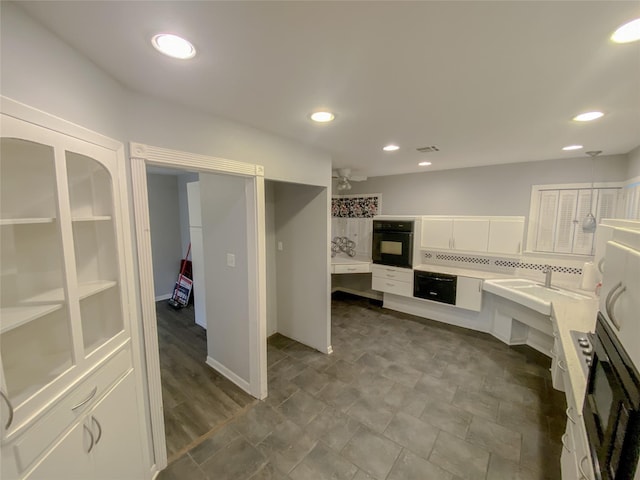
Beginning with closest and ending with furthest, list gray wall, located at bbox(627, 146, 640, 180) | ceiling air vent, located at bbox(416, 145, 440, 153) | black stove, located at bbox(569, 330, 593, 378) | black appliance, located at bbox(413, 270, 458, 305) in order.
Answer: black stove, located at bbox(569, 330, 593, 378), gray wall, located at bbox(627, 146, 640, 180), ceiling air vent, located at bbox(416, 145, 440, 153), black appliance, located at bbox(413, 270, 458, 305)

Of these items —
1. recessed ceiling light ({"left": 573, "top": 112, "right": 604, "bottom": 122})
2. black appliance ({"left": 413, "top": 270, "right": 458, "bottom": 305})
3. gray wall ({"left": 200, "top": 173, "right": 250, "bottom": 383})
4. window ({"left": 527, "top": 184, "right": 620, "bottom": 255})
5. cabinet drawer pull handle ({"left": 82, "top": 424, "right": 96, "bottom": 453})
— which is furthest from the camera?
black appliance ({"left": 413, "top": 270, "right": 458, "bottom": 305})

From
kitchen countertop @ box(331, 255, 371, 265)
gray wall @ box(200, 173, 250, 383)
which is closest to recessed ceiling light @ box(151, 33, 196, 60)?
gray wall @ box(200, 173, 250, 383)

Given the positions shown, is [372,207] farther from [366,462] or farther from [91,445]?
[91,445]

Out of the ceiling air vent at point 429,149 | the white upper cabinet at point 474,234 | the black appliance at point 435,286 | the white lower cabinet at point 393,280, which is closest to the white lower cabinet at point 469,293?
the black appliance at point 435,286

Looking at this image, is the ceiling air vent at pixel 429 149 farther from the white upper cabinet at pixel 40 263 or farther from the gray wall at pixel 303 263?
the white upper cabinet at pixel 40 263

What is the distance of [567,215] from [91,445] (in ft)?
15.2

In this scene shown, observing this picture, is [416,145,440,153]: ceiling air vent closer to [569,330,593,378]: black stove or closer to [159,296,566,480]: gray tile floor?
[569,330,593,378]: black stove

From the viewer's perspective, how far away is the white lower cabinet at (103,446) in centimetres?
97

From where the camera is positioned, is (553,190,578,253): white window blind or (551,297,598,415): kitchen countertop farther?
(553,190,578,253): white window blind

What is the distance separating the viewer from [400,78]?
1264mm

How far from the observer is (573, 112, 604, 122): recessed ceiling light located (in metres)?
1.69

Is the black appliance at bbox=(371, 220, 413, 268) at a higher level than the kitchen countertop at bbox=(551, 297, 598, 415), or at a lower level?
higher

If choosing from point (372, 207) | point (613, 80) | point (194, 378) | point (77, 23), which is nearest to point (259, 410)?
point (194, 378)

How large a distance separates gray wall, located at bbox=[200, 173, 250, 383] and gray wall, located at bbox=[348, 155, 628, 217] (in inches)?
122
